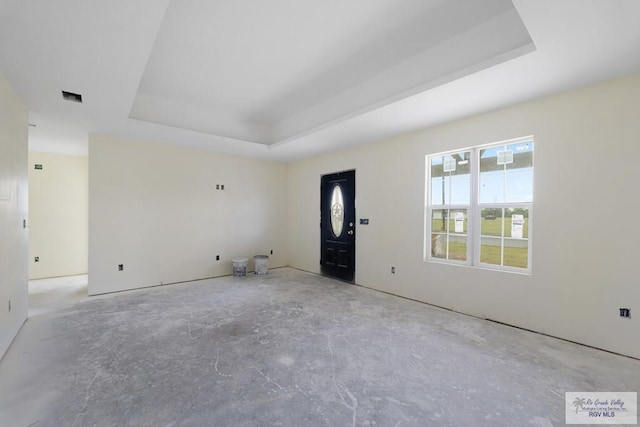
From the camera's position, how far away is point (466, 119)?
12.0ft

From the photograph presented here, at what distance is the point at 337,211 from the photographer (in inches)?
225

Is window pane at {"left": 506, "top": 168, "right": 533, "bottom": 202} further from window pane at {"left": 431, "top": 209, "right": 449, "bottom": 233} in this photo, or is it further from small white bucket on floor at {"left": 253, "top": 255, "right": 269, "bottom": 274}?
small white bucket on floor at {"left": 253, "top": 255, "right": 269, "bottom": 274}

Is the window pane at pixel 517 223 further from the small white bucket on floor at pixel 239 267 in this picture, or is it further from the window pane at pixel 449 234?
the small white bucket on floor at pixel 239 267

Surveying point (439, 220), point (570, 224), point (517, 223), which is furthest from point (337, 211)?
point (570, 224)

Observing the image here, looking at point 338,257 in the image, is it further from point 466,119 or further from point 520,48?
point 520,48

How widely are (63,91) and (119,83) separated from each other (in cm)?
74

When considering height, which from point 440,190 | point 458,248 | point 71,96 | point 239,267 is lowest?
point 239,267

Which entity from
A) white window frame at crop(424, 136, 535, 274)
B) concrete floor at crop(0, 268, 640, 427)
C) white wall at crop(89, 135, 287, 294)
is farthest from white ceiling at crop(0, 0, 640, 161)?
concrete floor at crop(0, 268, 640, 427)

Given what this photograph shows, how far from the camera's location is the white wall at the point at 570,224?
2.58 meters

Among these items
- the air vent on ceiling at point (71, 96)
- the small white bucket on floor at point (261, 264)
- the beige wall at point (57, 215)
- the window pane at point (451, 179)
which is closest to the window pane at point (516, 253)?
the window pane at point (451, 179)

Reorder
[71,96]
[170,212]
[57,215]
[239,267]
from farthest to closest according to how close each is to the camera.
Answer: [239,267] < [57,215] < [170,212] < [71,96]

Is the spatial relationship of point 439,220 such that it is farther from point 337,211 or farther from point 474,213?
point 337,211

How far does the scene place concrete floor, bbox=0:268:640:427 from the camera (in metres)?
1.81

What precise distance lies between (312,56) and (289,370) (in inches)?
128
